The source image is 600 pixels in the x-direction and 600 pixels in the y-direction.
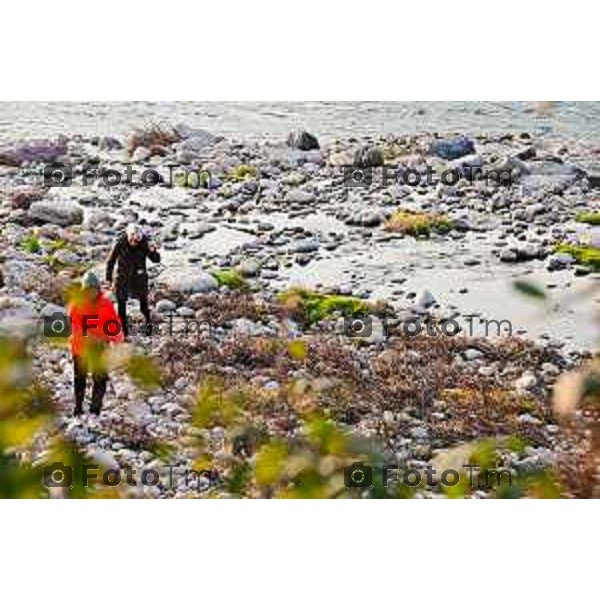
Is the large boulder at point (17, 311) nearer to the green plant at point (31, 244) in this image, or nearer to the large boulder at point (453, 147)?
the green plant at point (31, 244)

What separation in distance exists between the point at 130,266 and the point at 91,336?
2587 mm

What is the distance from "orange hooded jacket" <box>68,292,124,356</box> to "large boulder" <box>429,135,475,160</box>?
113cm

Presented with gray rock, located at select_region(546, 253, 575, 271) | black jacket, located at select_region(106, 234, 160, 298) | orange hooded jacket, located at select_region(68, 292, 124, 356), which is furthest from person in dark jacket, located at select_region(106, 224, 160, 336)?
gray rock, located at select_region(546, 253, 575, 271)

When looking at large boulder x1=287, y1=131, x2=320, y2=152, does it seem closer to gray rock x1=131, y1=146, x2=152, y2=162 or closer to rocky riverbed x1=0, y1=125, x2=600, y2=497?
rocky riverbed x1=0, y1=125, x2=600, y2=497

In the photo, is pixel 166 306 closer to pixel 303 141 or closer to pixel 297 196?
pixel 297 196

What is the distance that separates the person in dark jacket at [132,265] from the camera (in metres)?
3.89

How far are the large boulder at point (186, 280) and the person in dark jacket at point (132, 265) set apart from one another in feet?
0.20

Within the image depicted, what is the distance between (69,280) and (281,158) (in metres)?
0.78

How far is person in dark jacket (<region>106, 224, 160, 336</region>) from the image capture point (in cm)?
389

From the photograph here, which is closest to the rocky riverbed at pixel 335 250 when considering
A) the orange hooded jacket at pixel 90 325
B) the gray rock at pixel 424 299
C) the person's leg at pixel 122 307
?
the gray rock at pixel 424 299

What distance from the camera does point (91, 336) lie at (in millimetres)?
1354

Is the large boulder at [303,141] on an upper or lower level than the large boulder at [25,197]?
upper

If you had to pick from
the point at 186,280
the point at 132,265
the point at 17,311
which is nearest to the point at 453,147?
the point at 186,280

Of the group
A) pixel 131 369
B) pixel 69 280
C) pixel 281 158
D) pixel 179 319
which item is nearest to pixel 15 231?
pixel 69 280
